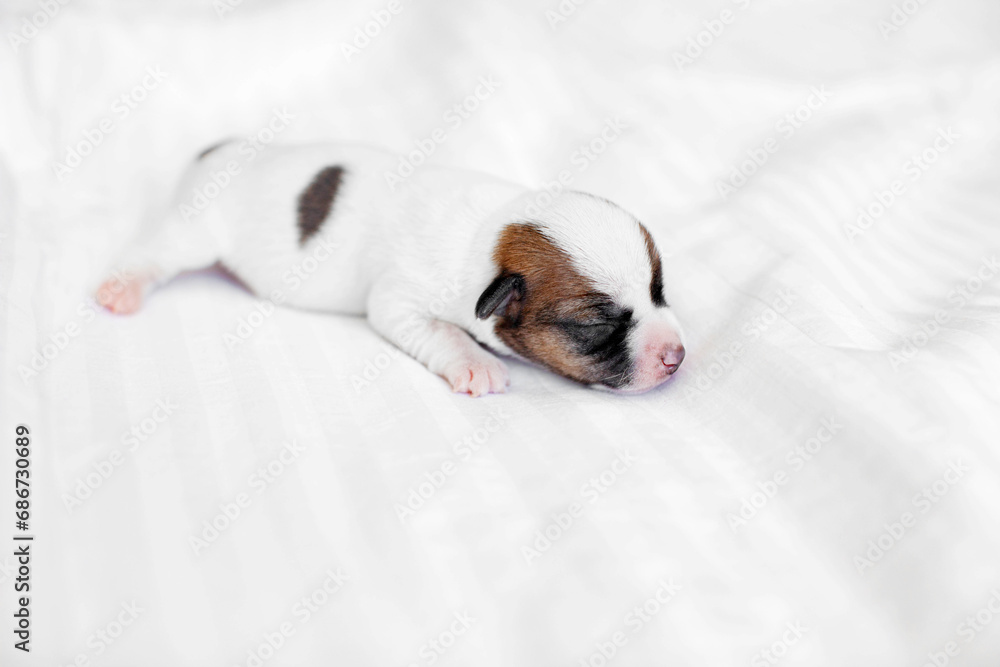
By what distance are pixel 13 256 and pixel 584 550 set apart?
244 centimetres

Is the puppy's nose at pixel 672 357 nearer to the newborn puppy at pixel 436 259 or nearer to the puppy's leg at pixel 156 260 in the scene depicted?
the newborn puppy at pixel 436 259

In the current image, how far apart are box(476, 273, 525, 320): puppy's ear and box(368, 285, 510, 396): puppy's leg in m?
0.16

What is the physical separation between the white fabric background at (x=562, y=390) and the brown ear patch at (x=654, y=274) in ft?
0.76

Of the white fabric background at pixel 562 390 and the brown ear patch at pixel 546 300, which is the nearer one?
the white fabric background at pixel 562 390

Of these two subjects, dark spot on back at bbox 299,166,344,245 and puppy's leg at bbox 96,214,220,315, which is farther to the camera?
dark spot on back at bbox 299,166,344,245

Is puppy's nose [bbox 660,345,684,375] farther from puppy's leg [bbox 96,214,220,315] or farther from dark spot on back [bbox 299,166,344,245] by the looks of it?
puppy's leg [bbox 96,214,220,315]

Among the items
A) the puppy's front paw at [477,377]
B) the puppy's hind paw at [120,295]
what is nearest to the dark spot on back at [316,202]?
the puppy's hind paw at [120,295]

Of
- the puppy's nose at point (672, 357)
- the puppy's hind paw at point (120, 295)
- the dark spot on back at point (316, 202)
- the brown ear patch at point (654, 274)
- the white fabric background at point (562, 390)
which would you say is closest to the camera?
the white fabric background at point (562, 390)

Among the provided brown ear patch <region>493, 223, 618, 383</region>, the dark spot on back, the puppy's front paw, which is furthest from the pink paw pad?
the dark spot on back

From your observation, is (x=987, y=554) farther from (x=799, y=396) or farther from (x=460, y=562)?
(x=460, y=562)

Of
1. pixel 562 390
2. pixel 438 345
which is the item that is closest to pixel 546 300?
pixel 562 390

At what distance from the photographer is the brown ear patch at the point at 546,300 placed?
264cm

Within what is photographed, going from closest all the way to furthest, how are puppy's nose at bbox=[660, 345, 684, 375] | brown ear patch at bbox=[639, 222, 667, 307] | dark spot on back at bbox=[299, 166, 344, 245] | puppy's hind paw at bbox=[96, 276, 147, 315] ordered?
1. puppy's nose at bbox=[660, 345, 684, 375]
2. brown ear patch at bbox=[639, 222, 667, 307]
3. puppy's hind paw at bbox=[96, 276, 147, 315]
4. dark spot on back at bbox=[299, 166, 344, 245]

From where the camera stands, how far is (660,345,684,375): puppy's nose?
2.57 m
